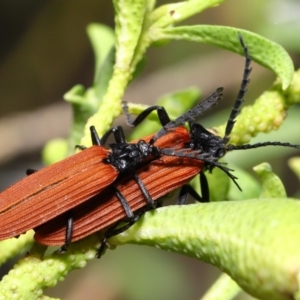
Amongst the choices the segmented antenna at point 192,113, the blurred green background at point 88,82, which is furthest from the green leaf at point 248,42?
the blurred green background at point 88,82

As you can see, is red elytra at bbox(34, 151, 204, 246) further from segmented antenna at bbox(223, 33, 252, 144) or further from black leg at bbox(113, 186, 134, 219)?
segmented antenna at bbox(223, 33, 252, 144)

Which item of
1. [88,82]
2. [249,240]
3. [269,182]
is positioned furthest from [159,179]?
[88,82]

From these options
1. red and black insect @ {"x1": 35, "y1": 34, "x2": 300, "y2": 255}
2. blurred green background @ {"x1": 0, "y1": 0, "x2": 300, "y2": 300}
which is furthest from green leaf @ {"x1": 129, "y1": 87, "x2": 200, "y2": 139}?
blurred green background @ {"x1": 0, "y1": 0, "x2": 300, "y2": 300}

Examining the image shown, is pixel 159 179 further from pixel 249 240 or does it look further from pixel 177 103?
pixel 249 240

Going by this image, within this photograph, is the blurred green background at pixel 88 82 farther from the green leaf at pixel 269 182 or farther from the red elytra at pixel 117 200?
the green leaf at pixel 269 182

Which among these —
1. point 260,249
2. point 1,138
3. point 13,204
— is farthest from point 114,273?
point 260,249

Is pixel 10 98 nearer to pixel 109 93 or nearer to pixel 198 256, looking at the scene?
pixel 109 93
